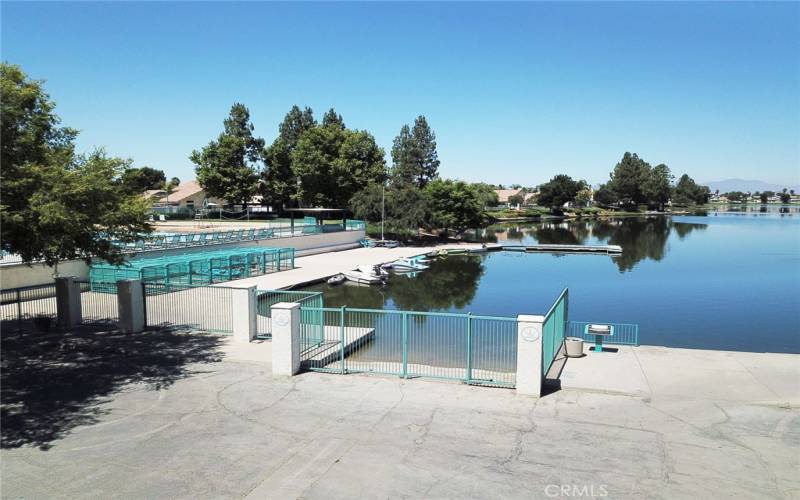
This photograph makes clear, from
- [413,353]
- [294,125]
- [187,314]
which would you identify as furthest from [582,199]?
[187,314]

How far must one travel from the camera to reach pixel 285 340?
42.8ft

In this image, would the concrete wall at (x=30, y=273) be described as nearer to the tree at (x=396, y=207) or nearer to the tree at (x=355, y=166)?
the tree at (x=396, y=207)

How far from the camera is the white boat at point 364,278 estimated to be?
37.6 metres

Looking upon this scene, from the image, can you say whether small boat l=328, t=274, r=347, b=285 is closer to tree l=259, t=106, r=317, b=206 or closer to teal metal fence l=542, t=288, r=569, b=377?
teal metal fence l=542, t=288, r=569, b=377

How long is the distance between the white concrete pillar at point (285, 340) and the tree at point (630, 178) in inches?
6873

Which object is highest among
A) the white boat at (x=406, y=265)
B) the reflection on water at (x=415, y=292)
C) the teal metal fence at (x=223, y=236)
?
the teal metal fence at (x=223, y=236)

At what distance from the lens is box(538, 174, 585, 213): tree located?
153375 millimetres

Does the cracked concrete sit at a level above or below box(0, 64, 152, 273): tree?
below

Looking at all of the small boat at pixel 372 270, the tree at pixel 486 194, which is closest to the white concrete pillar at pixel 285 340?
the small boat at pixel 372 270

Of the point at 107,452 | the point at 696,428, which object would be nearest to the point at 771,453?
the point at 696,428

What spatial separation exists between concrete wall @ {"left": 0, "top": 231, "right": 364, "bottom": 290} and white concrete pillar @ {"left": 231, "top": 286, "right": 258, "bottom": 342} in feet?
28.6

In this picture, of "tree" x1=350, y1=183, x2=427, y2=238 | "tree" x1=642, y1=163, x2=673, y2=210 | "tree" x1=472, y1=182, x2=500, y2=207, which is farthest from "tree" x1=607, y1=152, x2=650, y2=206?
"tree" x1=350, y1=183, x2=427, y2=238

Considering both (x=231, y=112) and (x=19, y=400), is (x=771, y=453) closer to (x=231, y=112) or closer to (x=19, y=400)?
(x=19, y=400)

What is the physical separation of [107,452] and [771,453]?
423 inches
